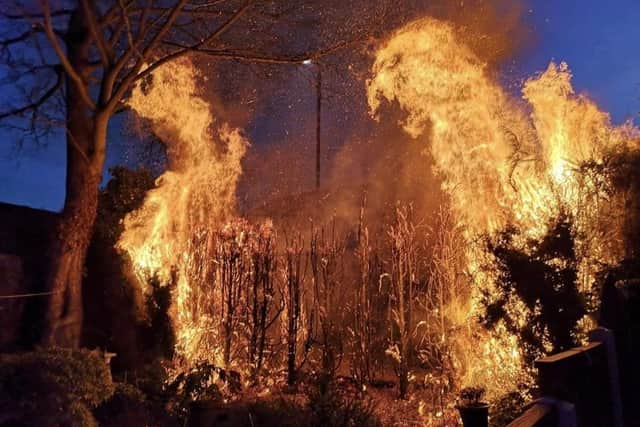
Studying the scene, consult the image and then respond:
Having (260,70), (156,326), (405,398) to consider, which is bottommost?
(405,398)

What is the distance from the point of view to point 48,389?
5.93 metres

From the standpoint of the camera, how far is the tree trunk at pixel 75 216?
959cm

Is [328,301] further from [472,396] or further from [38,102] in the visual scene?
[38,102]

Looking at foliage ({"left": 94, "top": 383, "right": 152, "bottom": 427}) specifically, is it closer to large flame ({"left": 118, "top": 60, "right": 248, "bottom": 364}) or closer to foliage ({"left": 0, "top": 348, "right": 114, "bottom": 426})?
foliage ({"left": 0, "top": 348, "right": 114, "bottom": 426})

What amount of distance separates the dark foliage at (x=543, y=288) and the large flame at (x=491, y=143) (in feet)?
0.59

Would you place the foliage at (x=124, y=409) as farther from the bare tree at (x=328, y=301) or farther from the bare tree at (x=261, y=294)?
the bare tree at (x=328, y=301)

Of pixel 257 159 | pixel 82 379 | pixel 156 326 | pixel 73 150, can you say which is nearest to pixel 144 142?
pixel 257 159

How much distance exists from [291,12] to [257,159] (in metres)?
4.59

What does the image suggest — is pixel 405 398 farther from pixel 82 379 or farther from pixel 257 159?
pixel 257 159

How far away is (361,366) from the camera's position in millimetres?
9219

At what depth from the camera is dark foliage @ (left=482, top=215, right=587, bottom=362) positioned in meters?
7.21

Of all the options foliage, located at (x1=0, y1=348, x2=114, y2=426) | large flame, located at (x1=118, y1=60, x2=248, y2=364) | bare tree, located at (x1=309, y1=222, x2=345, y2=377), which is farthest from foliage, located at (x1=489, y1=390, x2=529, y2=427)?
large flame, located at (x1=118, y1=60, x2=248, y2=364)

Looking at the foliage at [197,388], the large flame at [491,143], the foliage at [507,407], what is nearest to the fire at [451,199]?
the large flame at [491,143]

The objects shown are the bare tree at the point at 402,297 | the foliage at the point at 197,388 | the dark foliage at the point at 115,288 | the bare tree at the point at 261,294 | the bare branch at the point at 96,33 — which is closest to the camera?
the foliage at the point at 197,388
